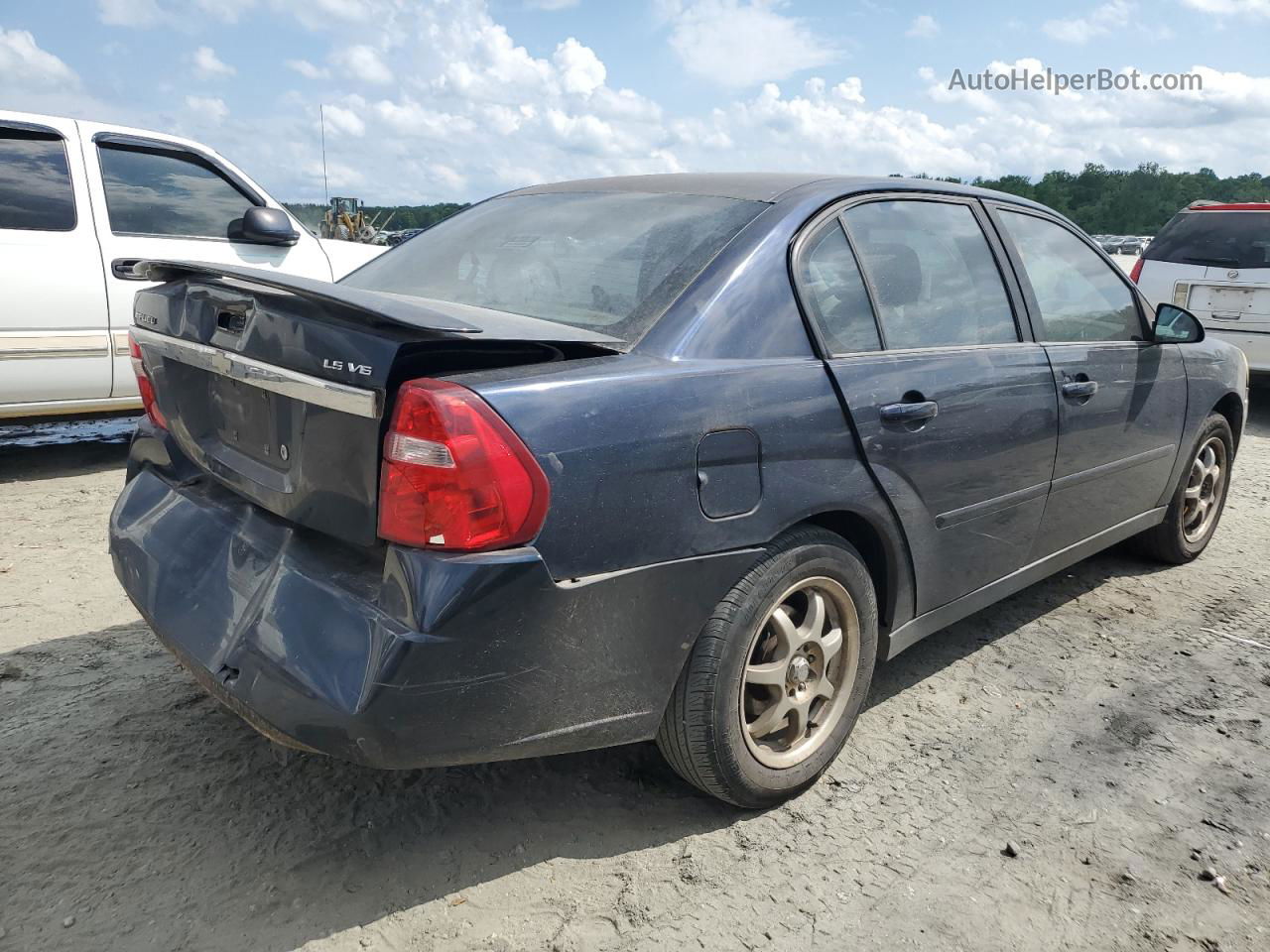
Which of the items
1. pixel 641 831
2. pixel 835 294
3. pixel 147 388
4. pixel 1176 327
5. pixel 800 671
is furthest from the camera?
pixel 1176 327

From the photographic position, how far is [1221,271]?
798cm

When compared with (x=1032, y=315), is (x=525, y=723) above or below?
below

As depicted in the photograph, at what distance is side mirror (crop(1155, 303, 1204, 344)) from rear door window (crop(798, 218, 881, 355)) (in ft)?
6.02

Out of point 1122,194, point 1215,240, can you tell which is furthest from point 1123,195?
point 1215,240

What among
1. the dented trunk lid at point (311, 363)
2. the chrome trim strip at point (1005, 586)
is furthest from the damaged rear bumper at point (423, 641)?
the chrome trim strip at point (1005, 586)

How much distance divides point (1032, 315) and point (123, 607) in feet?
10.9

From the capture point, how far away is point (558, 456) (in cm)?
195

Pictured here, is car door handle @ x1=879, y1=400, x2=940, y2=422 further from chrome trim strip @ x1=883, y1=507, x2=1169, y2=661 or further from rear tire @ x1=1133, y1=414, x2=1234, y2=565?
rear tire @ x1=1133, y1=414, x2=1234, y2=565

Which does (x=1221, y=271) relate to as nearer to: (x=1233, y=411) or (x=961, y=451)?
(x=1233, y=411)

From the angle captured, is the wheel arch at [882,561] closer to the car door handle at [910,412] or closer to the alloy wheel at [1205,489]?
the car door handle at [910,412]

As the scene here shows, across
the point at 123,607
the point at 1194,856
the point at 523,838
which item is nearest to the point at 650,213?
the point at 523,838

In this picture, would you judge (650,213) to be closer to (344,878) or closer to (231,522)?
(231,522)

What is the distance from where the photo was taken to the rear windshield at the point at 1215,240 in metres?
7.98

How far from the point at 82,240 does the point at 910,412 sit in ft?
15.6
